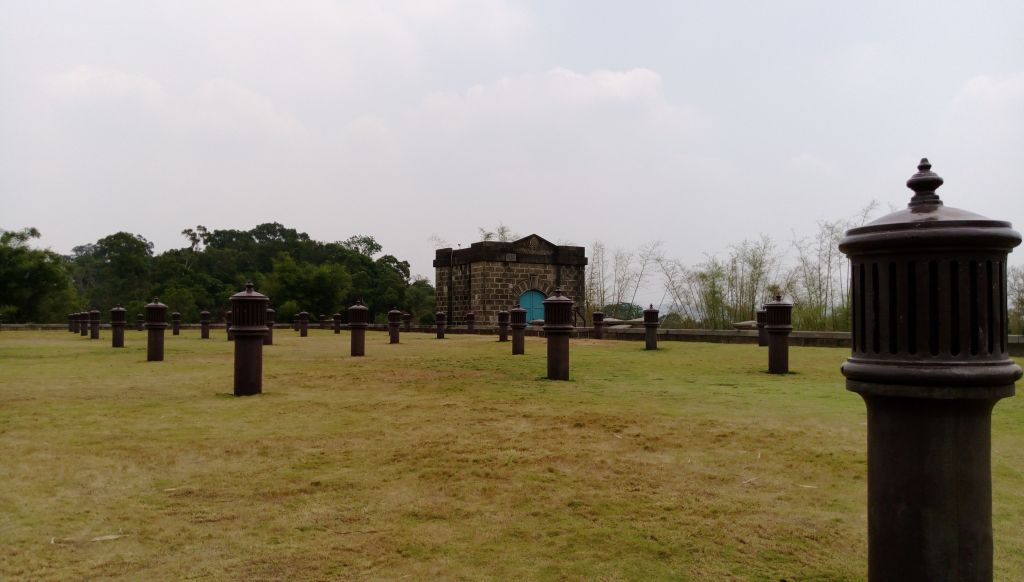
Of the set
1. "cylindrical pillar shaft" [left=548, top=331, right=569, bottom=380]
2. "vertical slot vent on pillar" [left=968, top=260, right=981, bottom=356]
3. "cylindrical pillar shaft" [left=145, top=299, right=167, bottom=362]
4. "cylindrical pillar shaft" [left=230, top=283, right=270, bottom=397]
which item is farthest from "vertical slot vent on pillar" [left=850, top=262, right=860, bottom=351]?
"cylindrical pillar shaft" [left=145, top=299, right=167, bottom=362]

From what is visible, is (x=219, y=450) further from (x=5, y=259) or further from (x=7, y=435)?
(x=5, y=259)

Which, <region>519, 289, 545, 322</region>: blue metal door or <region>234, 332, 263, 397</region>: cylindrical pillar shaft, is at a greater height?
<region>519, 289, 545, 322</region>: blue metal door

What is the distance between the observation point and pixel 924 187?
1899 mm

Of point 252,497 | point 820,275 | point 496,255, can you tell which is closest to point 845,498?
point 252,497

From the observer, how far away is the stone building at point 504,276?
3184 centimetres

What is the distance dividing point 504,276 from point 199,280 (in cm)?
2559

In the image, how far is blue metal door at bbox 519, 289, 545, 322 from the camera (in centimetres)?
3269

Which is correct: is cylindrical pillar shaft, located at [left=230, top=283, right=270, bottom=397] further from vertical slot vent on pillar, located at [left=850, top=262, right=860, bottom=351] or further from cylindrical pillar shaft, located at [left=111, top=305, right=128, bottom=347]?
cylindrical pillar shaft, located at [left=111, top=305, right=128, bottom=347]

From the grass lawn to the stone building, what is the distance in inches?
982

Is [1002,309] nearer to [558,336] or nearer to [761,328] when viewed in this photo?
[558,336]

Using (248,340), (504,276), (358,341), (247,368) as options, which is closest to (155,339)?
(358,341)

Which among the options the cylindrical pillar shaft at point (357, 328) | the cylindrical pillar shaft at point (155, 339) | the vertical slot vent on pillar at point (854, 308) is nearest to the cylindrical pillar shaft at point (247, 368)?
the cylindrical pillar shaft at point (155, 339)

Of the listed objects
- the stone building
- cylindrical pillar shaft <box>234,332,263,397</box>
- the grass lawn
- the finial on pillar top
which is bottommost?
the grass lawn

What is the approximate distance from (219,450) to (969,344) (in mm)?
3792
